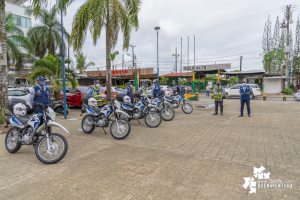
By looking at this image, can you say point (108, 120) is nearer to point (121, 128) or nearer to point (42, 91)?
point (121, 128)

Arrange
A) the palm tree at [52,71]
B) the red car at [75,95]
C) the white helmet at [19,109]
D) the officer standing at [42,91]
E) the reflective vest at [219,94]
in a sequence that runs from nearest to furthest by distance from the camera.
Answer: the white helmet at [19,109] < the officer standing at [42,91] < the reflective vest at [219,94] < the palm tree at [52,71] < the red car at [75,95]

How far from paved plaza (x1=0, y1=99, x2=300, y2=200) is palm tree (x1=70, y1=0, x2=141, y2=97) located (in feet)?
21.8

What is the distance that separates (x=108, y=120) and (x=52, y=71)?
7.69 meters

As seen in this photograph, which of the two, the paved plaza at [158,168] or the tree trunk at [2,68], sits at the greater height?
the tree trunk at [2,68]

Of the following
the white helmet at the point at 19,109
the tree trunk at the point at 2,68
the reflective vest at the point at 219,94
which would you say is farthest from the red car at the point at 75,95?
the white helmet at the point at 19,109

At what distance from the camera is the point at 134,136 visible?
6.62 meters

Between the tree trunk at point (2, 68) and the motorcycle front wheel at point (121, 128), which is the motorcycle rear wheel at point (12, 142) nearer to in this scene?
the motorcycle front wheel at point (121, 128)

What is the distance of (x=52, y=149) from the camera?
14.4 feet

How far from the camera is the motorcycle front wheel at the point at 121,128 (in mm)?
6152

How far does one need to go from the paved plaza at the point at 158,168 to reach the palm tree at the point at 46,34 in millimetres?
18894

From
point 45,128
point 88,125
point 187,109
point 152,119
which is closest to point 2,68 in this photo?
point 88,125

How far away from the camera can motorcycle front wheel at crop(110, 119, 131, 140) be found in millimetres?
6152

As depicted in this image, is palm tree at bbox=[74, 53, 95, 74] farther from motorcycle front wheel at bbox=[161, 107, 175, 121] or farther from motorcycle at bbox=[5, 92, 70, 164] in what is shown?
motorcycle at bbox=[5, 92, 70, 164]

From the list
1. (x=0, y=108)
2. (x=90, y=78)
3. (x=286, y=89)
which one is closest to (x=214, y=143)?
(x=0, y=108)
